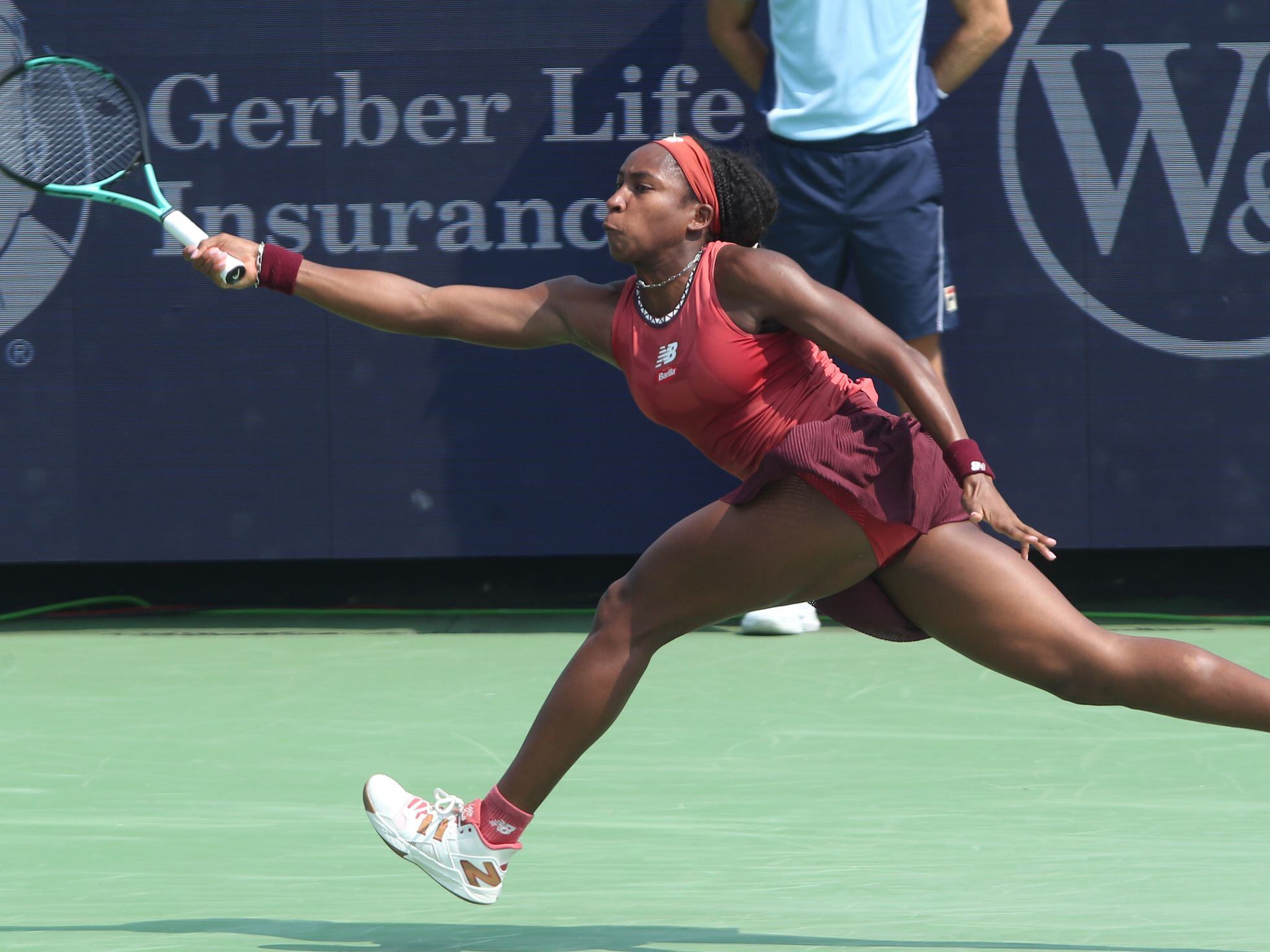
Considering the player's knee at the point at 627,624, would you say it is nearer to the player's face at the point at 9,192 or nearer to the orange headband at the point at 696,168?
the orange headband at the point at 696,168

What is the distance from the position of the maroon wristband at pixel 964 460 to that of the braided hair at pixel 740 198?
2.22ft

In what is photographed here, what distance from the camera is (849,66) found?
5699 millimetres

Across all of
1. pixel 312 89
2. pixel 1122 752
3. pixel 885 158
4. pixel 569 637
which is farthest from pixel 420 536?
pixel 1122 752

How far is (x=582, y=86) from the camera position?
606 centimetres

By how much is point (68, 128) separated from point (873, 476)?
8.84ft

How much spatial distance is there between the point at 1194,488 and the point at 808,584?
10.9 ft

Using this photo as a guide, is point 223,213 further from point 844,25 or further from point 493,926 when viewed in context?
point 493,926

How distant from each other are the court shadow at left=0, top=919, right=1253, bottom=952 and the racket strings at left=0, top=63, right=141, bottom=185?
6.23 ft

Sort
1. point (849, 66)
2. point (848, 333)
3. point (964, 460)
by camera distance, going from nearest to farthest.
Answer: point (964, 460) < point (848, 333) < point (849, 66)

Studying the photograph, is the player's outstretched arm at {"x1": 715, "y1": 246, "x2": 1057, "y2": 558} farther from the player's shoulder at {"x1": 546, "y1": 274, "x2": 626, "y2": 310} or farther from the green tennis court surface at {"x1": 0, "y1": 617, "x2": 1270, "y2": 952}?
the green tennis court surface at {"x1": 0, "y1": 617, "x2": 1270, "y2": 952}

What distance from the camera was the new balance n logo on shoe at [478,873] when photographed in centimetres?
322

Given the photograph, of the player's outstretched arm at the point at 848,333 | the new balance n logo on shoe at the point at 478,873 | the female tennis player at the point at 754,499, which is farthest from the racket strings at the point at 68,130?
the new balance n logo on shoe at the point at 478,873

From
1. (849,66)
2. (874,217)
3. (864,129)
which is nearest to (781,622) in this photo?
(874,217)

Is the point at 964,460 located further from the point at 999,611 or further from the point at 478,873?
the point at 478,873
